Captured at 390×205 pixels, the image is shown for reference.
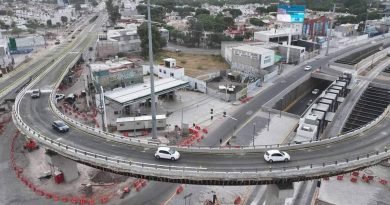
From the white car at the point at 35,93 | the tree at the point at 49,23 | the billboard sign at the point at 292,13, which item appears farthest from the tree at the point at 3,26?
the billboard sign at the point at 292,13

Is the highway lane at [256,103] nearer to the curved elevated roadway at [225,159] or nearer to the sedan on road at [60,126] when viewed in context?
the curved elevated roadway at [225,159]

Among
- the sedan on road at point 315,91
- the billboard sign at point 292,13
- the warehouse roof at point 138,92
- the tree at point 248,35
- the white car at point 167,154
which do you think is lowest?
the sedan on road at point 315,91

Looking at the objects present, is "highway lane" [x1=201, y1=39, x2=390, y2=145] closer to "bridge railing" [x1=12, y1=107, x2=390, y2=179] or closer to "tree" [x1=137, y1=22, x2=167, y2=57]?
"bridge railing" [x1=12, y1=107, x2=390, y2=179]

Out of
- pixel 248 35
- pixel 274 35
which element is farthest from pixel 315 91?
pixel 248 35

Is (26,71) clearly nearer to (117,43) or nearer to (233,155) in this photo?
(117,43)

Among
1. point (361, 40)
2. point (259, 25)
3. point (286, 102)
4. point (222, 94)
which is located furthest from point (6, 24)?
point (361, 40)

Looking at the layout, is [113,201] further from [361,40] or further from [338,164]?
[361,40]
